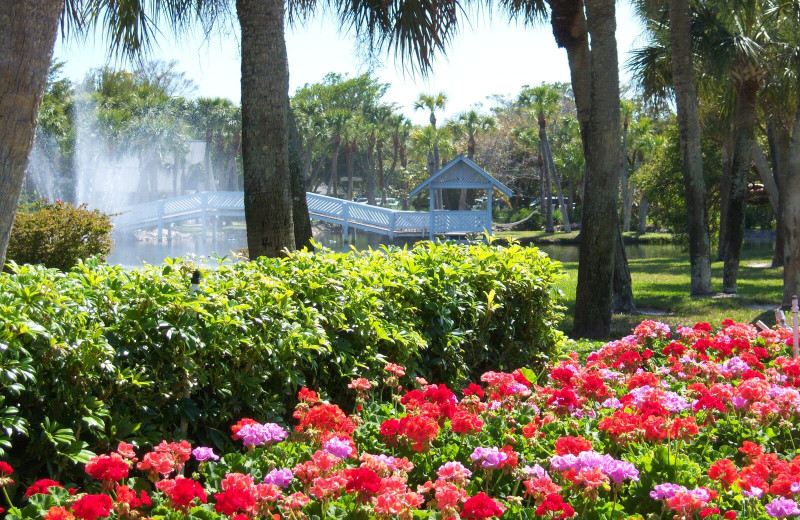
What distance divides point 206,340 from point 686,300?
11.8 m

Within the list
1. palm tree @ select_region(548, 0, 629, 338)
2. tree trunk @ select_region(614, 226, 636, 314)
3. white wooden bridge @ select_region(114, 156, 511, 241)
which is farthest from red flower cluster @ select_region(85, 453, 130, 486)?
white wooden bridge @ select_region(114, 156, 511, 241)

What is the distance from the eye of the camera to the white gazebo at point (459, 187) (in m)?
30.4

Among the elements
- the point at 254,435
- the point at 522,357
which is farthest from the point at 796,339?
the point at 254,435

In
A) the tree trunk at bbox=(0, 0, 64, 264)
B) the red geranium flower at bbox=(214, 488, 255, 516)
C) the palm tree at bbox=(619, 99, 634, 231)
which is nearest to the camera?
the red geranium flower at bbox=(214, 488, 255, 516)

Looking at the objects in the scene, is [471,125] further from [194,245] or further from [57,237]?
[57,237]

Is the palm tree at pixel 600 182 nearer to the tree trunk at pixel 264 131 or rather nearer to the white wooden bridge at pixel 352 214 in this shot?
the tree trunk at pixel 264 131

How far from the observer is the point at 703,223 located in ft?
48.3

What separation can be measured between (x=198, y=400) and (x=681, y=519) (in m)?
2.10

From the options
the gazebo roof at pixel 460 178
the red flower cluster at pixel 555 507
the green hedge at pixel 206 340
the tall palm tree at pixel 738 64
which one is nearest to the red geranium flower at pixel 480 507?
the red flower cluster at pixel 555 507

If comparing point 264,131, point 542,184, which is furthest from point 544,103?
point 264,131

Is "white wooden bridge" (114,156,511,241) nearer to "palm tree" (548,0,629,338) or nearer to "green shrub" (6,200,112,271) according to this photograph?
"green shrub" (6,200,112,271)

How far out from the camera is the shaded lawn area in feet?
35.0

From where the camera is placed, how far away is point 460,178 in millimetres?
30906

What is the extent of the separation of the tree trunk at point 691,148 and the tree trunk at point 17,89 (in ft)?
43.4
